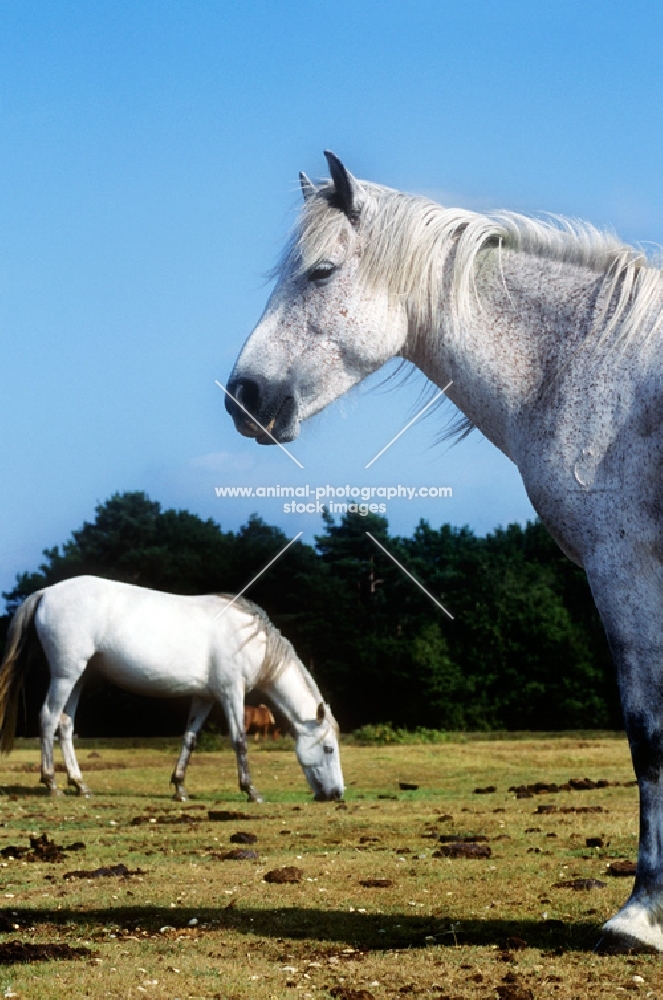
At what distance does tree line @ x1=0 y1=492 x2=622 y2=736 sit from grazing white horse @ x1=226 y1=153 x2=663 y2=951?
27.5 m

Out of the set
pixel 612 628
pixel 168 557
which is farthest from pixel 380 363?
pixel 168 557

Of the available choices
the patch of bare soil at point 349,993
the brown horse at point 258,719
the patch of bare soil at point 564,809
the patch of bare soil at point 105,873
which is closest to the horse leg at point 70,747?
the patch of bare soil at point 564,809

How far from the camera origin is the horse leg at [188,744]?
48.1ft

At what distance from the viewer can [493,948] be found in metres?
4.77

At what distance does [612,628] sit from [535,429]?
1.01 m

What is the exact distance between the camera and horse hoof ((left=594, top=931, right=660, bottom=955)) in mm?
4391

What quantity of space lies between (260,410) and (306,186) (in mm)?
1229

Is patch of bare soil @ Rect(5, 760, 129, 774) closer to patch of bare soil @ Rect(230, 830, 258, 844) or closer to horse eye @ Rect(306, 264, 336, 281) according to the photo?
patch of bare soil @ Rect(230, 830, 258, 844)

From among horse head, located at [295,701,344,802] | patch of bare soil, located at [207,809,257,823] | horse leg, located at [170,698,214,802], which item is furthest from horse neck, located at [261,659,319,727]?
patch of bare soil, located at [207,809,257,823]

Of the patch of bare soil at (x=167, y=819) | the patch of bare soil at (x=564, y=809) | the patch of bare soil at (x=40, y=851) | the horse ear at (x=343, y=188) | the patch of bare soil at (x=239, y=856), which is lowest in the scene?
the patch of bare soil at (x=564, y=809)

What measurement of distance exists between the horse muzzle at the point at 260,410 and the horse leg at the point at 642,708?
1653 millimetres

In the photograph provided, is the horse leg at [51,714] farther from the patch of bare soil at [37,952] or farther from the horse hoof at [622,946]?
the horse hoof at [622,946]

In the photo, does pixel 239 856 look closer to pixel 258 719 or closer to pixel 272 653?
pixel 272 653

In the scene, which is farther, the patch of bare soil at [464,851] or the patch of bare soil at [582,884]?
the patch of bare soil at [464,851]
